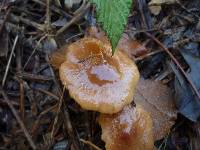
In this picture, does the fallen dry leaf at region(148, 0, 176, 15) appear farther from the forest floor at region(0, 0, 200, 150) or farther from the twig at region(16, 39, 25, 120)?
the twig at region(16, 39, 25, 120)

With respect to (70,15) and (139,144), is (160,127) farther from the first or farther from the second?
(70,15)

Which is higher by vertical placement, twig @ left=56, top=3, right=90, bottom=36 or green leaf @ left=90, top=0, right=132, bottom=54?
green leaf @ left=90, top=0, right=132, bottom=54

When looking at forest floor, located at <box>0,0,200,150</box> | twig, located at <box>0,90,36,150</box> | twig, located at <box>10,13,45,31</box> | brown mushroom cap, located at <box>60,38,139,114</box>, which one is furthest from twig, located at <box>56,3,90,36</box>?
twig, located at <box>0,90,36,150</box>

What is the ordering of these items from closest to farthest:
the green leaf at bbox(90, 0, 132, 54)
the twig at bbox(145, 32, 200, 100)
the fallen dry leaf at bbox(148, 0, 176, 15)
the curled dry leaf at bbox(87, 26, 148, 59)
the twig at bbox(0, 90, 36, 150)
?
the green leaf at bbox(90, 0, 132, 54) < the twig at bbox(0, 90, 36, 150) < the twig at bbox(145, 32, 200, 100) < the curled dry leaf at bbox(87, 26, 148, 59) < the fallen dry leaf at bbox(148, 0, 176, 15)

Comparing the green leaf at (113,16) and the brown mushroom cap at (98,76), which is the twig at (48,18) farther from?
the green leaf at (113,16)

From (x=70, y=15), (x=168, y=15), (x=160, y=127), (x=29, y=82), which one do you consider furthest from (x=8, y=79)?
(x=168, y=15)

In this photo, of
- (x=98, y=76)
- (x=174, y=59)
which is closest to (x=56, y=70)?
(x=98, y=76)

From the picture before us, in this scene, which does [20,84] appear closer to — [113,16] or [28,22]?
[28,22]

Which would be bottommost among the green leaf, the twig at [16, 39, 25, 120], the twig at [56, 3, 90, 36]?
the twig at [16, 39, 25, 120]
